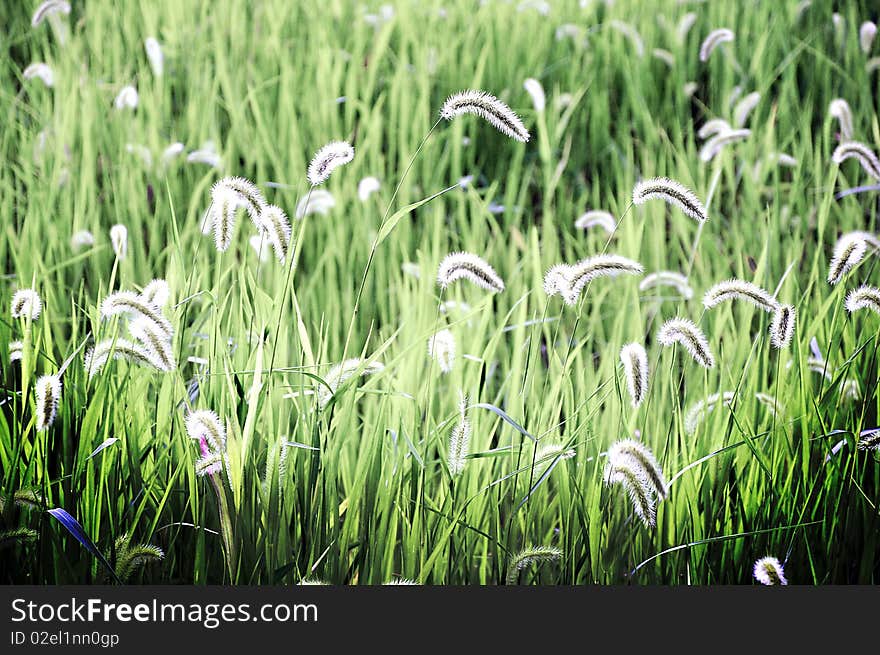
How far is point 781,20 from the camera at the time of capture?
6.73 ft

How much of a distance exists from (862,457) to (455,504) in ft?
2.01

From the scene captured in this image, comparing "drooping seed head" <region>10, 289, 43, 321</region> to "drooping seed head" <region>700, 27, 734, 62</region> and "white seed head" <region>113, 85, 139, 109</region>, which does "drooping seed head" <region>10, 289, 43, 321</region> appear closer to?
"white seed head" <region>113, 85, 139, 109</region>

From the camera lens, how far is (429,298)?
136 cm

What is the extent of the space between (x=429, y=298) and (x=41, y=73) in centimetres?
102

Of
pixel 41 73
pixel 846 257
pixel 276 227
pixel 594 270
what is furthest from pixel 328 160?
pixel 41 73

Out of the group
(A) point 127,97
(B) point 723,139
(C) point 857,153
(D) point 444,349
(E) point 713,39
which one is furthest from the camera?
(E) point 713,39

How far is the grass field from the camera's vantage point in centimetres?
106

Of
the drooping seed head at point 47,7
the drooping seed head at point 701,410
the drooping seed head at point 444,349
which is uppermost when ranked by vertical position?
the drooping seed head at point 47,7

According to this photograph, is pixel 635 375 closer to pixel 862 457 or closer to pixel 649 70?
pixel 862 457

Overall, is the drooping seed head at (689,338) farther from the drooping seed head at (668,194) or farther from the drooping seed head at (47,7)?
the drooping seed head at (47,7)

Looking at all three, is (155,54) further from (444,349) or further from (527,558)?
(527,558)

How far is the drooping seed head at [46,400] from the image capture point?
101 cm

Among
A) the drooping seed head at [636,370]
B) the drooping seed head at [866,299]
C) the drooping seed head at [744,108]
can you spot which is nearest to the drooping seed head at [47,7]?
the drooping seed head at [636,370]

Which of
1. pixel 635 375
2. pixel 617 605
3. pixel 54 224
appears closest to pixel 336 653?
pixel 617 605
